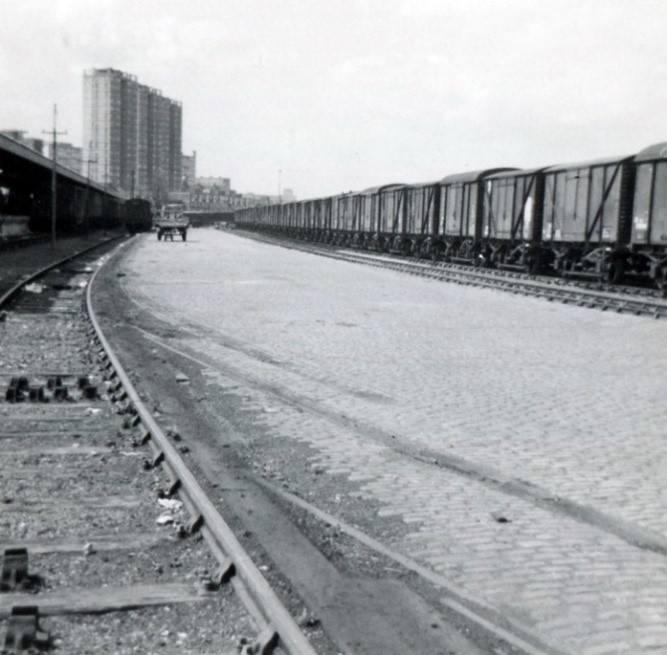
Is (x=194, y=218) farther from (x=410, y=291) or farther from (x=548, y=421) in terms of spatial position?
(x=548, y=421)

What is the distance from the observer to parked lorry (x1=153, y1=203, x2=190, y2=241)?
58.9 metres

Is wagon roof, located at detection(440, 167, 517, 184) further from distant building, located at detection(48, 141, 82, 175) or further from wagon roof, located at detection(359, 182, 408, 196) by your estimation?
distant building, located at detection(48, 141, 82, 175)

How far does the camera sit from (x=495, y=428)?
25.7 feet

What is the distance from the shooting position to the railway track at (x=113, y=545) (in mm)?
3605

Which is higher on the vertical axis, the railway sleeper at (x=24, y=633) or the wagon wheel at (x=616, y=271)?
the wagon wheel at (x=616, y=271)

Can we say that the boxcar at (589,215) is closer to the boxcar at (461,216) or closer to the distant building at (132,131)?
the boxcar at (461,216)

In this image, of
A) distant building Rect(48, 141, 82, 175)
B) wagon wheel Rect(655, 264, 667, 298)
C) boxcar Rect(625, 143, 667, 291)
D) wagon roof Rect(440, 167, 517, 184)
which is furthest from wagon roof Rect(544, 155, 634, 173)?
distant building Rect(48, 141, 82, 175)

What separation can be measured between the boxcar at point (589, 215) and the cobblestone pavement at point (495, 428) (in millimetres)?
5289

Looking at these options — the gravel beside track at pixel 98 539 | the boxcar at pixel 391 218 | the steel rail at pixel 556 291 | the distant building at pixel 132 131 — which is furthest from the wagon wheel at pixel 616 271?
the distant building at pixel 132 131

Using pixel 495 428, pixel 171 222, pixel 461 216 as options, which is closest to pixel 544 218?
pixel 461 216

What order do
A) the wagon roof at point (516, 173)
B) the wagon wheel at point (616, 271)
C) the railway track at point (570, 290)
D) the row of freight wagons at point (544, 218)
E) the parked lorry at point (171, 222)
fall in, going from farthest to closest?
the parked lorry at point (171, 222) < the wagon roof at point (516, 173) < the wagon wheel at point (616, 271) < the row of freight wagons at point (544, 218) < the railway track at point (570, 290)

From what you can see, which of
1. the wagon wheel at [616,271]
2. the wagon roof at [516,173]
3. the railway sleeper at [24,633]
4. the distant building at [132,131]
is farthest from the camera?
the distant building at [132,131]

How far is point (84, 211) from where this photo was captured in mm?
72062

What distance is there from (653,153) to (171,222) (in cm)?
4235
